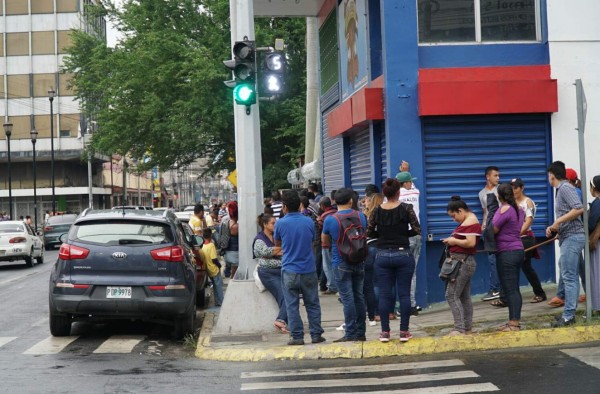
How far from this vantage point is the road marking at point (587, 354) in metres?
9.06

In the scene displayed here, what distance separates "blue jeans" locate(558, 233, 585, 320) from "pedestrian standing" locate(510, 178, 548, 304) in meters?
1.83

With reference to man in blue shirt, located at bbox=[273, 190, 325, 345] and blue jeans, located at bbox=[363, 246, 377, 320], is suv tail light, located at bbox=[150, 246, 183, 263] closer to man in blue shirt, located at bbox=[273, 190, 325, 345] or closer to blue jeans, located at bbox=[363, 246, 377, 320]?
man in blue shirt, located at bbox=[273, 190, 325, 345]

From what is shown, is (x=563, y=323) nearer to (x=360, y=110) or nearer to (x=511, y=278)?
(x=511, y=278)

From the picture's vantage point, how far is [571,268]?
10922 mm

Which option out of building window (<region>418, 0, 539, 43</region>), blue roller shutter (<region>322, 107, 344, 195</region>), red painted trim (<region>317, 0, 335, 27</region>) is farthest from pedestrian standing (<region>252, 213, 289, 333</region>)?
red painted trim (<region>317, 0, 335, 27</region>)

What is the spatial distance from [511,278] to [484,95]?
381 centimetres

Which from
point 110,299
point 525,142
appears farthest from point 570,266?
point 110,299

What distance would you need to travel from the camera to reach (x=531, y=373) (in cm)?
874

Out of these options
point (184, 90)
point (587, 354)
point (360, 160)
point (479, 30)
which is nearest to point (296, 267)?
point (587, 354)

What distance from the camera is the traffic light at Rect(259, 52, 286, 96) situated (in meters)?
12.9

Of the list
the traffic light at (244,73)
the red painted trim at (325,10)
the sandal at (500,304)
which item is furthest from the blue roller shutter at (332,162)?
the traffic light at (244,73)

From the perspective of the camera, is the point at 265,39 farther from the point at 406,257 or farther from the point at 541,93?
the point at 406,257

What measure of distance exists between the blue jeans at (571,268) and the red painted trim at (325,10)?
998cm

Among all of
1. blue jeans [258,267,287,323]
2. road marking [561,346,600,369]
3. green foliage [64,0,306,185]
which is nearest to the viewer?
road marking [561,346,600,369]
